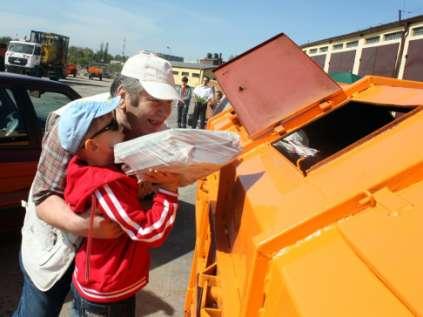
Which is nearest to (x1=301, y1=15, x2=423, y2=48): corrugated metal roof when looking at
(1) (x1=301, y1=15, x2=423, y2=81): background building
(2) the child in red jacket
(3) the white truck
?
(1) (x1=301, y1=15, x2=423, y2=81): background building

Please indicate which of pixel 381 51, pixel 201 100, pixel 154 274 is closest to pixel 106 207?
pixel 154 274

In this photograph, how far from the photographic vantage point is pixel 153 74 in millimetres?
1757

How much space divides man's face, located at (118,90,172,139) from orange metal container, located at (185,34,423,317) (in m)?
0.46

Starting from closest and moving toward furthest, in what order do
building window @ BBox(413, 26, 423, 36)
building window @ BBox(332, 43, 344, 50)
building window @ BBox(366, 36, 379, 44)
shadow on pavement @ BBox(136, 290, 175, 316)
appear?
shadow on pavement @ BBox(136, 290, 175, 316) < building window @ BBox(413, 26, 423, 36) < building window @ BBox(366, 36, 379, 44) < building window @ BBox(332, 43, 344, 50)

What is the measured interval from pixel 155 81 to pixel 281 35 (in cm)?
177

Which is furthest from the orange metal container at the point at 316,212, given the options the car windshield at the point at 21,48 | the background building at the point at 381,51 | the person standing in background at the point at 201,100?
the car windshield at the point at 21,48

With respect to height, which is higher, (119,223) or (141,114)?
(141,114)

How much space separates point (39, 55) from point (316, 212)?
32.1 m

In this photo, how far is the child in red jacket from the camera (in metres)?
1.46

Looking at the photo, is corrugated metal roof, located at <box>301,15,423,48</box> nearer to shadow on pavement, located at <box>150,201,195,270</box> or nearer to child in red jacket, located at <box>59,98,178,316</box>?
shadow on pavement, located at <box>150,201,195,270</box>

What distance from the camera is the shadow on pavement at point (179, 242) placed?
4.27 meters

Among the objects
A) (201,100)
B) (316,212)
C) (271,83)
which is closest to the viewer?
(316,212)

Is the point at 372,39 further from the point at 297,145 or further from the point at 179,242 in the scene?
the point at 297,145

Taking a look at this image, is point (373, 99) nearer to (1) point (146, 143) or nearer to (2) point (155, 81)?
(2) point (155, 81)
